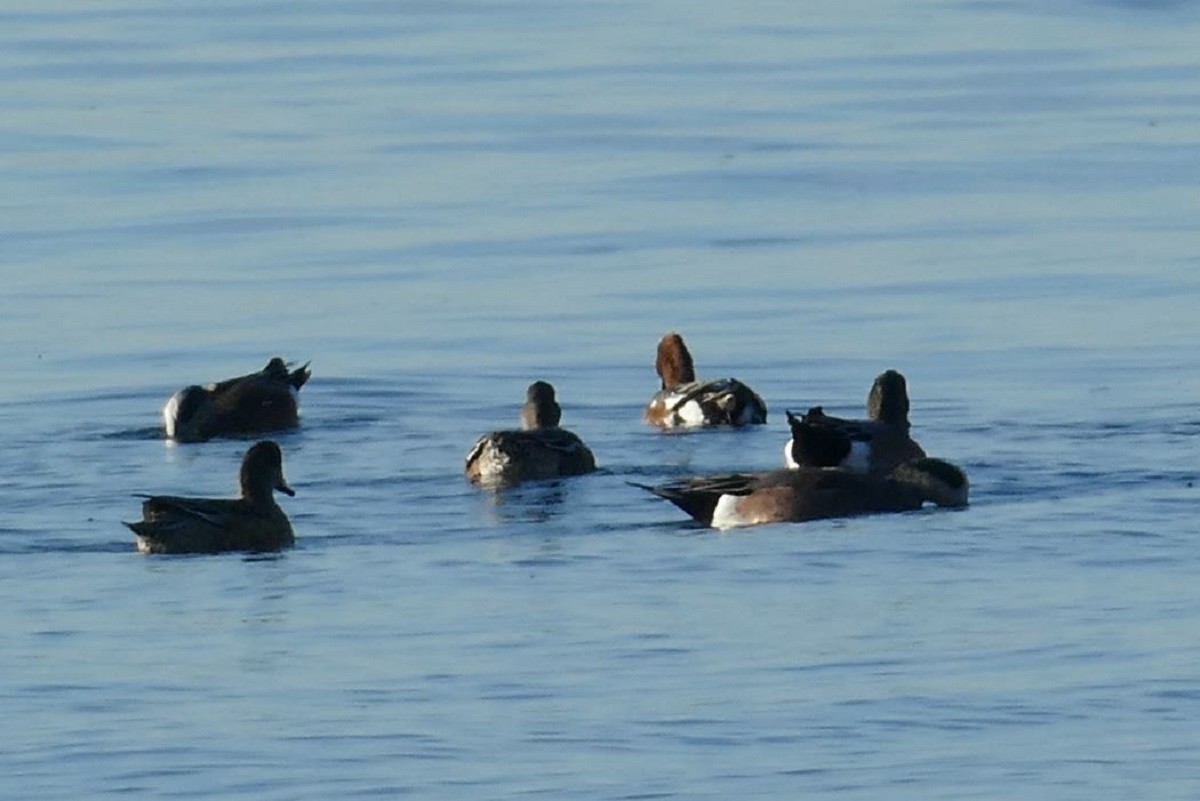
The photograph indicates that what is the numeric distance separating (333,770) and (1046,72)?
2683 centimetres

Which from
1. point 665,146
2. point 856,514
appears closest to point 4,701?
point 856,514

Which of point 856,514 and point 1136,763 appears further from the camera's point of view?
point 856,514

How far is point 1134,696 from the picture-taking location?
535 inches

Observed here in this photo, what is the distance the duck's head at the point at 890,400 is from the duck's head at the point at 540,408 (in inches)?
69.4

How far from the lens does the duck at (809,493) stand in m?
18.3

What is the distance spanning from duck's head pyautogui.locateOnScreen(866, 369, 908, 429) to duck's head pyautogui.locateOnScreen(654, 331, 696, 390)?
5.78 feet

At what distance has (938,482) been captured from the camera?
1844 centimetres

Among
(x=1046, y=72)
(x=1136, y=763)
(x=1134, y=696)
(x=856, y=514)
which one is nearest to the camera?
(x=1136, y=763)

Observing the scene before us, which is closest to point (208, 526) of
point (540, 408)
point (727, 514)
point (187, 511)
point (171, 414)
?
point (187, 511)

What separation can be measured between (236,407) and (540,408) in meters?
2.27

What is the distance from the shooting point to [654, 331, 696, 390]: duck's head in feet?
73.3

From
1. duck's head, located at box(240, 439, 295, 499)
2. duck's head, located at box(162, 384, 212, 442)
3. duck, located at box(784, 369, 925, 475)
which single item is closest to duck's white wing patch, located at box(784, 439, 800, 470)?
duck, located at box(784, 369, 925, 475)

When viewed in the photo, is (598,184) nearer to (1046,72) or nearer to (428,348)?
(428,348)

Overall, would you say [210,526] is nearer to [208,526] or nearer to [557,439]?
[208,526]
